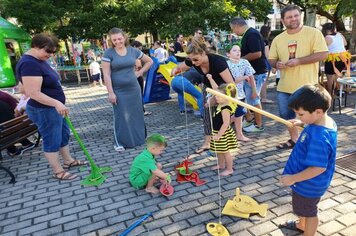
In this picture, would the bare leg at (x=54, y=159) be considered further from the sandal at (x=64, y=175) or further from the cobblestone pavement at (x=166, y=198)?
the cobblestone pavement at (x=166, y=198)

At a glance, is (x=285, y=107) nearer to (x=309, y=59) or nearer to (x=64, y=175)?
(x=309, y=59)

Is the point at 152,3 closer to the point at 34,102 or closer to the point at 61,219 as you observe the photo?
the point at 34,102

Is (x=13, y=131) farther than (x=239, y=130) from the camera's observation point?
No

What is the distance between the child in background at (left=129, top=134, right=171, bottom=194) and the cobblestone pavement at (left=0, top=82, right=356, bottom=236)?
0.13 m

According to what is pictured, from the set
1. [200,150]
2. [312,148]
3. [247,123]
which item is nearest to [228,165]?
[200,150]

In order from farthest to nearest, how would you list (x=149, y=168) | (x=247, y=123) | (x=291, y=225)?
(x=247, y=123) < (x=149, y=168) < (x=291, y=225)

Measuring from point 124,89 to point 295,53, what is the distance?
8.64ft

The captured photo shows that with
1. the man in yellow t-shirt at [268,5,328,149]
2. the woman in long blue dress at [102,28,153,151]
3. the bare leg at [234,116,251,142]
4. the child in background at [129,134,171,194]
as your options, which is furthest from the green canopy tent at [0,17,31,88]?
the man in yellow t-shirt at [268,5,328,149]

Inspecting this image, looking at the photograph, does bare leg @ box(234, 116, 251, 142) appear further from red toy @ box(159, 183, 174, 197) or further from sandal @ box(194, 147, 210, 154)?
red toy @ box(159, 183, 174, 197)

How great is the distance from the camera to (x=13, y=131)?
16.0ft

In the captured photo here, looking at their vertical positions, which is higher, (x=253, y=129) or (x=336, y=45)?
(x=336, y=45)

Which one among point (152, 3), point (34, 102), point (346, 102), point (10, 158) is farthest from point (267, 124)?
point (152, 3)

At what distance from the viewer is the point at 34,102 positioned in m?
3.96

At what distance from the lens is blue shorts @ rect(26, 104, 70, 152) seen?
399 cm
